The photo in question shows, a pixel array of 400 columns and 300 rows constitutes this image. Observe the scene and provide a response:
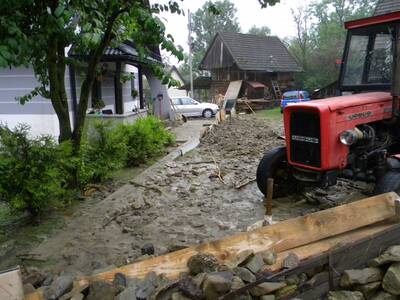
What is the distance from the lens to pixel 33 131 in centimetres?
1216

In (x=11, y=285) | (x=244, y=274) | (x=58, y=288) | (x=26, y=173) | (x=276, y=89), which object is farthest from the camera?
(x=276, y=89)

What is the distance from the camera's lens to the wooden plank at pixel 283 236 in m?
3.45

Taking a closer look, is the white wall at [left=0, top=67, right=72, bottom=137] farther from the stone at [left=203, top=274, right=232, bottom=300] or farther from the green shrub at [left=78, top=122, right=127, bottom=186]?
the stone at [left=203, top=274, right=232, bottom=300]

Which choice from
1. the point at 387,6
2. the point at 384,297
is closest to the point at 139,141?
the point at 384,297

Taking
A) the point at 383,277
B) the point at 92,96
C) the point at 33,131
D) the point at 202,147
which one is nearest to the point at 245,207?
the point at 383,277

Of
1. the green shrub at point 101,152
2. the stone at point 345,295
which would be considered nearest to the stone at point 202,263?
the stone at point 345,295

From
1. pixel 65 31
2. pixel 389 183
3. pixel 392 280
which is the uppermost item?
pixel 65 31

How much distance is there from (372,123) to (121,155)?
4.55 meters

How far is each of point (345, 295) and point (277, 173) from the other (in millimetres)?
3438

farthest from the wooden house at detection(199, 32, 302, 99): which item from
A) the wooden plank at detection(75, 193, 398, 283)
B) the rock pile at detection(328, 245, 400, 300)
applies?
the rock pile at detection(328, 245, 400, 300)

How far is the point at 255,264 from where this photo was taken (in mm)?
3354

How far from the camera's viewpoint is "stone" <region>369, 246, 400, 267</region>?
3.50 meters

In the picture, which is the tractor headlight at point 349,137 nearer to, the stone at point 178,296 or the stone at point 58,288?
the stone at point 178,296

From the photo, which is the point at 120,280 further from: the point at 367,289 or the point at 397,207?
the point at 397,207
